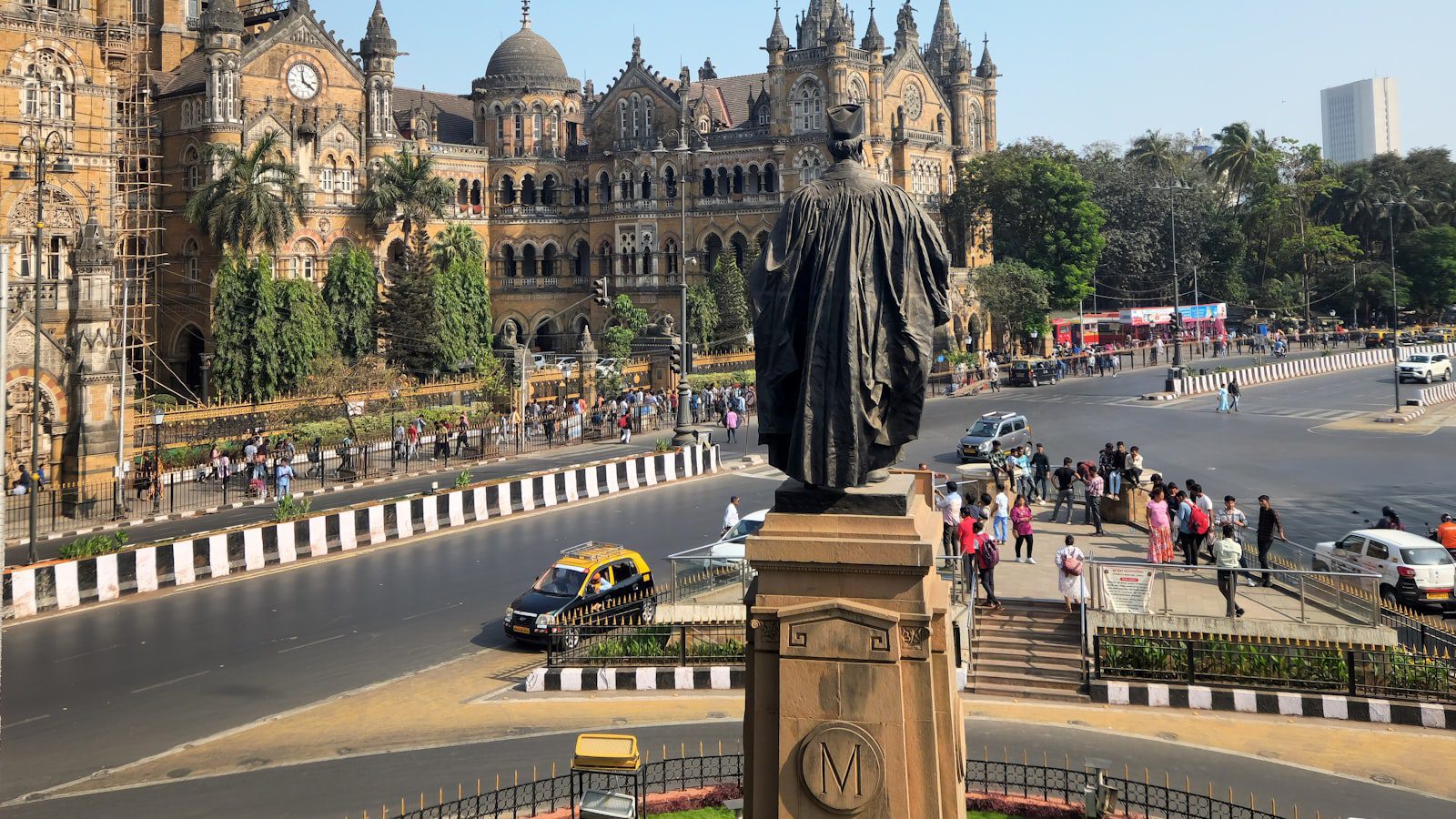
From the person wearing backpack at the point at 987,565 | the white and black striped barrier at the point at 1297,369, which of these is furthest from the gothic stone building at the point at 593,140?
the person wearing backpack at the point at 987,565

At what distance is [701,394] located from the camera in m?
46.1

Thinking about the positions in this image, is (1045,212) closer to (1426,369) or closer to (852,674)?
(1426,369)

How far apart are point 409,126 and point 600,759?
211ft

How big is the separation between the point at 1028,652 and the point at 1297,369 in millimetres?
47062

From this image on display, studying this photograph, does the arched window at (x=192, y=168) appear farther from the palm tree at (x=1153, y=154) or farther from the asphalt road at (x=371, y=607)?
the palm tree at (x=1153, y=154)

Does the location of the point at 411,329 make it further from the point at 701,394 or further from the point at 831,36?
the point at 831,36

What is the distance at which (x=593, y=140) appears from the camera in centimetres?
7175

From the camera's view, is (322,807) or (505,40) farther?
(505,40)

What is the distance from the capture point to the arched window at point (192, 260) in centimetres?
5200

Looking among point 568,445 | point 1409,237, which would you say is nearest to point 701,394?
point 568,445

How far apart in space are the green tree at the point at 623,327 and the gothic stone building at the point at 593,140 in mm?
2627

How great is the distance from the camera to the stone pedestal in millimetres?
7938

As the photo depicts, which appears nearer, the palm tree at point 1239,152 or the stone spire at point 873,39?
the stone spire at point 873,39

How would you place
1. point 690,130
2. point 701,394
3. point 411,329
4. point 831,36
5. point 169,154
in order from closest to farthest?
point 701,394 → point 411,329 → point 169,154 → point 831,36 → point 690,130
